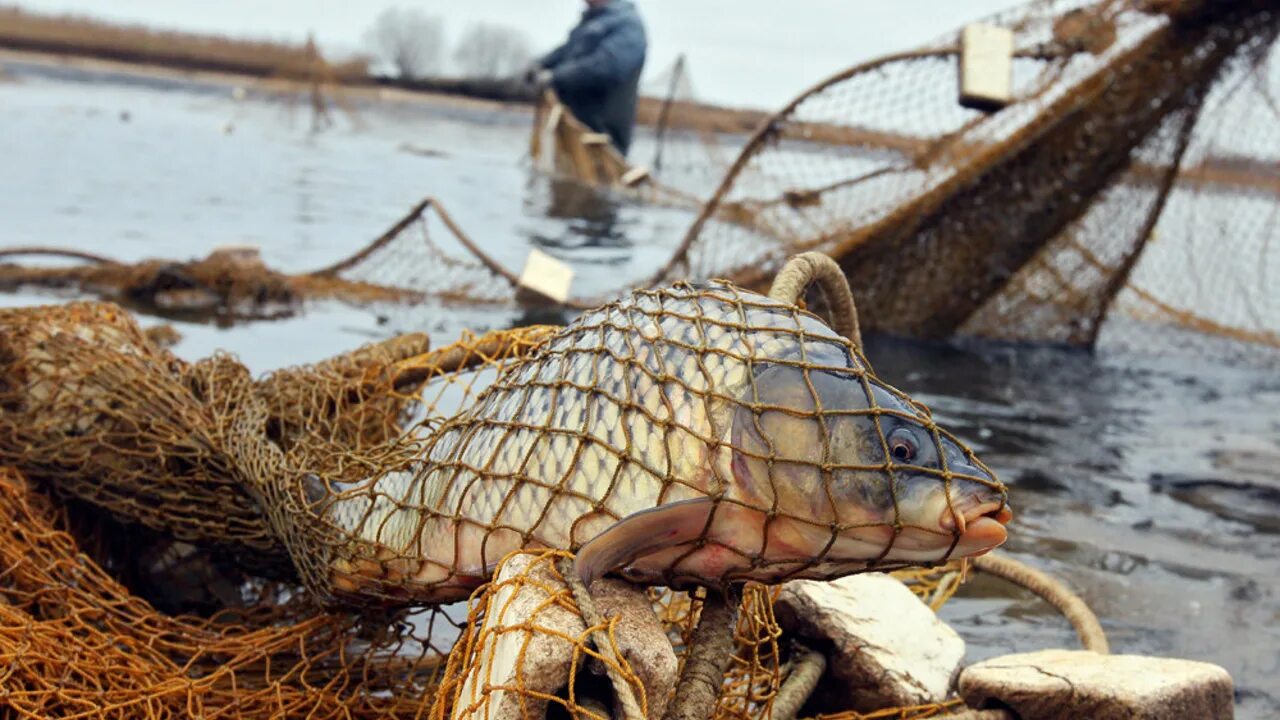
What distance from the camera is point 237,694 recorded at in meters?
2.72

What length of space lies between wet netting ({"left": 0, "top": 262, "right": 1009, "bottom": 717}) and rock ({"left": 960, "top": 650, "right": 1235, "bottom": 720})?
224mm

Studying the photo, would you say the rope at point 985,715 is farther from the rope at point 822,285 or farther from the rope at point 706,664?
the rope at point 822,285

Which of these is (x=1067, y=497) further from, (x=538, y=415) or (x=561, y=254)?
(x=561, y=254)

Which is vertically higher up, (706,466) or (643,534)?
(706,466)

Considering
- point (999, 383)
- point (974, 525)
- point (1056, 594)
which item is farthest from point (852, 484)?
point (999, 383)

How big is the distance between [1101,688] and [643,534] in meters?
1.24

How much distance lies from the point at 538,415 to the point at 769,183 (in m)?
5.40

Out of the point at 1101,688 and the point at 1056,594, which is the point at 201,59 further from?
the point at 1101,688

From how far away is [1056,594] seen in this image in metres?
3.77

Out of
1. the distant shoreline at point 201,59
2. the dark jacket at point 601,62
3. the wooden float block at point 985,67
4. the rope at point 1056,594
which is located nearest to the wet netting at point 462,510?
the rope at point 1056,594

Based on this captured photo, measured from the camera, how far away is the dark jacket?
15.4 meters

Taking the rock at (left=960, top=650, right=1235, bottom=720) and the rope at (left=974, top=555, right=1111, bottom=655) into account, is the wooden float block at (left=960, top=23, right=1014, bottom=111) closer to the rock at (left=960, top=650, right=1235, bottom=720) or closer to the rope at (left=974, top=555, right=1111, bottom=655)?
the rope at (left=974, top=555, right=1111, bottom=655)

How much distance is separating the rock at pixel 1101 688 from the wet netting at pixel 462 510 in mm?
224

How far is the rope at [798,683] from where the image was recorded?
9.08 feet
